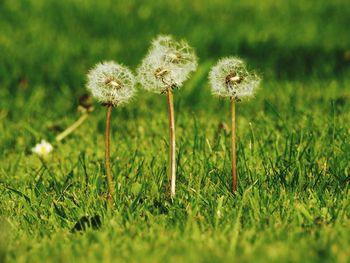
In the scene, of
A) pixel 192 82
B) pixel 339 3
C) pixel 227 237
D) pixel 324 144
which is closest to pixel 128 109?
pixel 192 82

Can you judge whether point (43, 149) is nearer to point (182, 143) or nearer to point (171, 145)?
point (182, 143)

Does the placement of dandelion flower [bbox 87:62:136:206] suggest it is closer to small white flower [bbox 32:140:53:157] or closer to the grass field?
the grass field

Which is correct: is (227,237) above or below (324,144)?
below

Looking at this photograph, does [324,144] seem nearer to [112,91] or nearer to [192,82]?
[112,91]

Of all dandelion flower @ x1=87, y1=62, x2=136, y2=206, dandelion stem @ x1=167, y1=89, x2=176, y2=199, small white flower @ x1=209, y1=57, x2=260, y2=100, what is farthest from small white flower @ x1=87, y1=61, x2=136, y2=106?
small white flower @ x1=209, y1=57, x2=260, y2=100

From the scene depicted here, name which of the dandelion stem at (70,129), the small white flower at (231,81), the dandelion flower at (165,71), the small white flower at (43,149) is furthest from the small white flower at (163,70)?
the dandelion stem at (70,129)

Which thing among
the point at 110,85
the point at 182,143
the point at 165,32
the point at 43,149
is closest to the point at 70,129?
the point at 43,149
